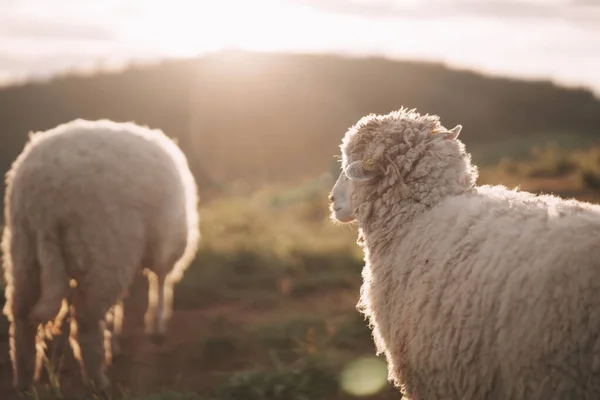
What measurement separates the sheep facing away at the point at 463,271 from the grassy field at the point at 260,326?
1146mm

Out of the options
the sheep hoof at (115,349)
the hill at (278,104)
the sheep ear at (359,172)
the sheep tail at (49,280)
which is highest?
the hill at (278,104)

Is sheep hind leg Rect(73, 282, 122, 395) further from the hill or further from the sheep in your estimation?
the hill

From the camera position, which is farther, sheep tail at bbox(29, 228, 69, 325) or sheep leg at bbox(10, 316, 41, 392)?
sheep leg at bbox(10, 316, 41, 392)

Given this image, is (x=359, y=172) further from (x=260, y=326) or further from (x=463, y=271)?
(x=260, y=326)

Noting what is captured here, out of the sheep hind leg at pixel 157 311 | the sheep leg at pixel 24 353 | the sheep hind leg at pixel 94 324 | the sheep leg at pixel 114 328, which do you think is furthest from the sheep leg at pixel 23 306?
the sheep hind leg at pixel 157 311

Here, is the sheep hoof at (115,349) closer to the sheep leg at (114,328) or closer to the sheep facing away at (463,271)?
the sheep leg at (114,328)

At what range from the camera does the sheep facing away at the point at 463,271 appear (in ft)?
6.84

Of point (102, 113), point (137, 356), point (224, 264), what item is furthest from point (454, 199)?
point (102, 113)

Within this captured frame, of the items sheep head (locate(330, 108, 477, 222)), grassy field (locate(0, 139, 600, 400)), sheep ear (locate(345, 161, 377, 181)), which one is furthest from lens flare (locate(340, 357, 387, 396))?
sheep ear (locate(345, 161, 377, 181))

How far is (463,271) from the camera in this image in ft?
8.25

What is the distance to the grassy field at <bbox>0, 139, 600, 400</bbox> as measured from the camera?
4020mm

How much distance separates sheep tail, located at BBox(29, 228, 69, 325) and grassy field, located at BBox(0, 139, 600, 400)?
1.43ft

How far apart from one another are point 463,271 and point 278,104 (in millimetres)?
25761

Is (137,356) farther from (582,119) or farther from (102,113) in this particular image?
(582,119)
